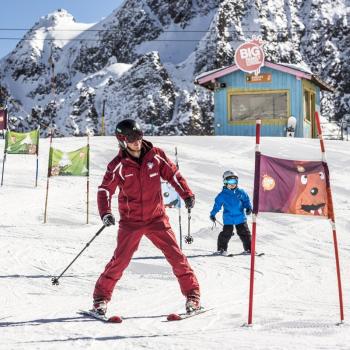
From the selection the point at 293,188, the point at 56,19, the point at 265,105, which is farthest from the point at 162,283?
the point at 56,19

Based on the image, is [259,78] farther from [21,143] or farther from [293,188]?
[293,188]

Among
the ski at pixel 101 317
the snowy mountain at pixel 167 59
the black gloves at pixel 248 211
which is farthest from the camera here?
the snowy mountain at pixel 167 59

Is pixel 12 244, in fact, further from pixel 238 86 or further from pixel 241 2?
pixel 241 2

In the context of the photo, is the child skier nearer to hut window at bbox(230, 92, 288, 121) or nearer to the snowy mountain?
hut window at bbox(230, 92, 288, 121)

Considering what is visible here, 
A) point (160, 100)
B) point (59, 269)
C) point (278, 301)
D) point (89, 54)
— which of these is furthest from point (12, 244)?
point (89, 54)

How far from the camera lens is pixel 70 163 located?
11.7 meters

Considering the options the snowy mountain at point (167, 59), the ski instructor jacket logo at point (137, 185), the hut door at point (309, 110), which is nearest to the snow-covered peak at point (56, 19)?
the snowy mountain at point (167, 59)

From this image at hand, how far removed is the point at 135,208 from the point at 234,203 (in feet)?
13.0

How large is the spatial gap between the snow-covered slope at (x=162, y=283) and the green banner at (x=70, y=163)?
35.5 inches

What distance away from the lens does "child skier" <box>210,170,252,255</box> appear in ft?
29.3

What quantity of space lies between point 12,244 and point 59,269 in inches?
69.7

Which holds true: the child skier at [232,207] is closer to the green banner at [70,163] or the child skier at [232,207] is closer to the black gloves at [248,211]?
the black gloves at [248,211]

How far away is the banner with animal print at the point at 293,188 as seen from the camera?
5000 millimetres

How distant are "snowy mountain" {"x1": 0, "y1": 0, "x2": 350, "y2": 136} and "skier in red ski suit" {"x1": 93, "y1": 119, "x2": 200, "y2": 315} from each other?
50.2 m
